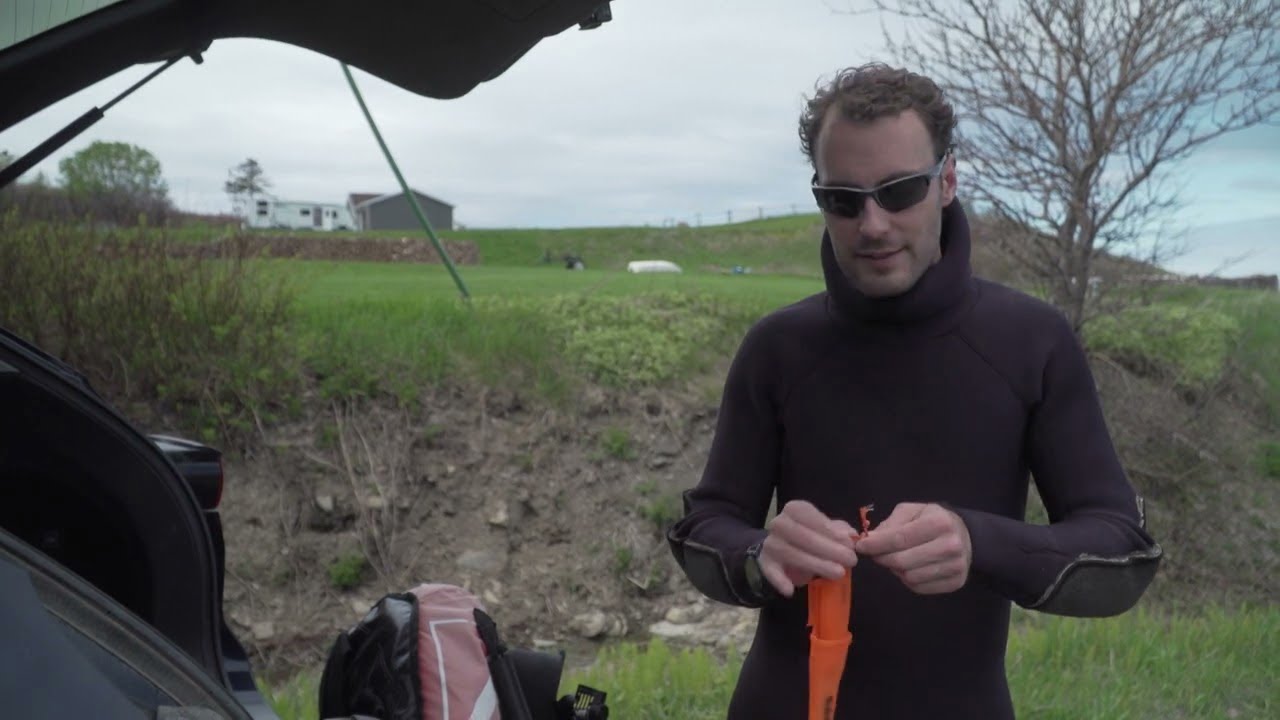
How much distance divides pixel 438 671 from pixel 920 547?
3.81ft

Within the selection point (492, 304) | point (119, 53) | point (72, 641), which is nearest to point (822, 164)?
point (119, 53)

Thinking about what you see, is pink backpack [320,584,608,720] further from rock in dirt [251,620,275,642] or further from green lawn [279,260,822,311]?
green lawn [279,260,822,311]

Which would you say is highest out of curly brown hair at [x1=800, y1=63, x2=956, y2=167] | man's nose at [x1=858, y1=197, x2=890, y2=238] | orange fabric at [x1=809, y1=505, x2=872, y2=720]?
curly brown hair at [x1=800, y1=63, x2=956, y2=167]

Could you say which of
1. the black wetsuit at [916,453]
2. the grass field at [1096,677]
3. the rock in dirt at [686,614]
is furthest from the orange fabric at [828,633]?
the rock in dirt at [686,614]

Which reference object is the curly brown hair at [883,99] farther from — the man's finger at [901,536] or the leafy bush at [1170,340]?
the leafy bush at [1170,340]

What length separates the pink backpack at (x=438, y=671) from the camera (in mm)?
2514

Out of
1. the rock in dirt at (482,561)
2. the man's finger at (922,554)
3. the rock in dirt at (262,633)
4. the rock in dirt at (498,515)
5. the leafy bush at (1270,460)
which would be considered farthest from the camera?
the leafy bush at (1270,460)

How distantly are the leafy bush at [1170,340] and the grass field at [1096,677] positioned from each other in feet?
16.9

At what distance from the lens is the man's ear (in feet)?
7.57

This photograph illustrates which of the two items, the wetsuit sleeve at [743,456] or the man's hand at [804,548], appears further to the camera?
the wetsuit sleeve at [743,456]

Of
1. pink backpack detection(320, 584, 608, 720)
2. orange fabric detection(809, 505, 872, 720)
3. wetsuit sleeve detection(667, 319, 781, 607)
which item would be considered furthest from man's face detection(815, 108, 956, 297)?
pink backpack detection(320, 584, 608, 720)

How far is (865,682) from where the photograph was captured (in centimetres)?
235

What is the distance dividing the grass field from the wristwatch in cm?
265

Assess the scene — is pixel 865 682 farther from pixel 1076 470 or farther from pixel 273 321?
pixel 273 321
